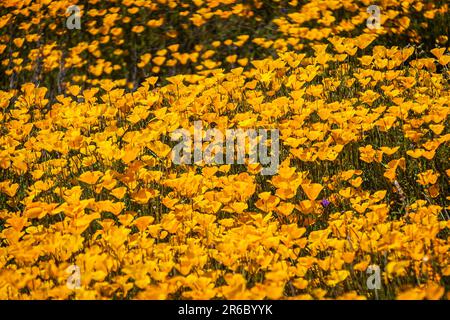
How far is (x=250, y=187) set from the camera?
3.01m

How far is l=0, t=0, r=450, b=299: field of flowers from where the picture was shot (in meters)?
2.50

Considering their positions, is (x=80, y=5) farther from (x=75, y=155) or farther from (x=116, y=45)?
(x=75, y=155)

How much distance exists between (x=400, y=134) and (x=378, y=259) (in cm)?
141

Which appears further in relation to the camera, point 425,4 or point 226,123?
point 425,4

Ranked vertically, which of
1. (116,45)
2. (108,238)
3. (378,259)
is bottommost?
(116,45)

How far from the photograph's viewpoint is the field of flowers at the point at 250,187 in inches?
98.5

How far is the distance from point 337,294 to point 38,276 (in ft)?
4.17

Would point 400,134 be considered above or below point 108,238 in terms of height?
below

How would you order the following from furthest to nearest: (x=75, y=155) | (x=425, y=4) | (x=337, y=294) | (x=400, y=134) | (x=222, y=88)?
(x=425, y=4), (x=222, y=88), (x=75, y=155), (x=400, y=134), (x=337, y=294)

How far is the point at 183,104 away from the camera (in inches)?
162
